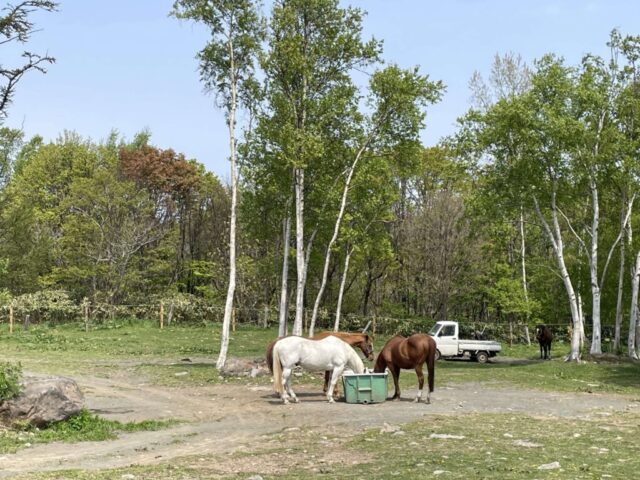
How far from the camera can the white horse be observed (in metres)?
18.1

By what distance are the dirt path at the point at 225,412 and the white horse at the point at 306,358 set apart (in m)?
0.55

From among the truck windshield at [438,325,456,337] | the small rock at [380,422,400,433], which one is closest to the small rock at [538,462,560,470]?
the small rock at [380,422,400,433]

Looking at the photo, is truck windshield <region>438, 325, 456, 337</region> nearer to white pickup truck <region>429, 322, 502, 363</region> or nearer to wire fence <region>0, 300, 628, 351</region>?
white pickup truck <region>429, 322, 502, 363</region>

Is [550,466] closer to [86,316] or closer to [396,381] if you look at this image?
[396,381]

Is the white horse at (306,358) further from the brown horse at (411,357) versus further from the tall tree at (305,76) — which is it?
the tall tree at (305,76)

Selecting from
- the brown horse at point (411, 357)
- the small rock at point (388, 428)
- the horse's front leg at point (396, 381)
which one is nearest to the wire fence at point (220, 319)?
the brown horse at point (411, 357)

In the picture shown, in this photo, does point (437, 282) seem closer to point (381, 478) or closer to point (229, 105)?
point (229, 105)

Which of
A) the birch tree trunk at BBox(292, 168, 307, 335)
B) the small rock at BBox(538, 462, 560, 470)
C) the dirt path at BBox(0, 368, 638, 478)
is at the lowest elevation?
the dirt path at BBox(0, 368, 638, 478)

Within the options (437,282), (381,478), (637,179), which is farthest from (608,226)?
(381,478)

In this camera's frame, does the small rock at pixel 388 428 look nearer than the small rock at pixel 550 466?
No

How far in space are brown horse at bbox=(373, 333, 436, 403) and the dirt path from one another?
2.25 feet

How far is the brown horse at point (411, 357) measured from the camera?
60.6 ft

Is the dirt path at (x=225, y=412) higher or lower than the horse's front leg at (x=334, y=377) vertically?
lower

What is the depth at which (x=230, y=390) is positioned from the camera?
67.4 feet
